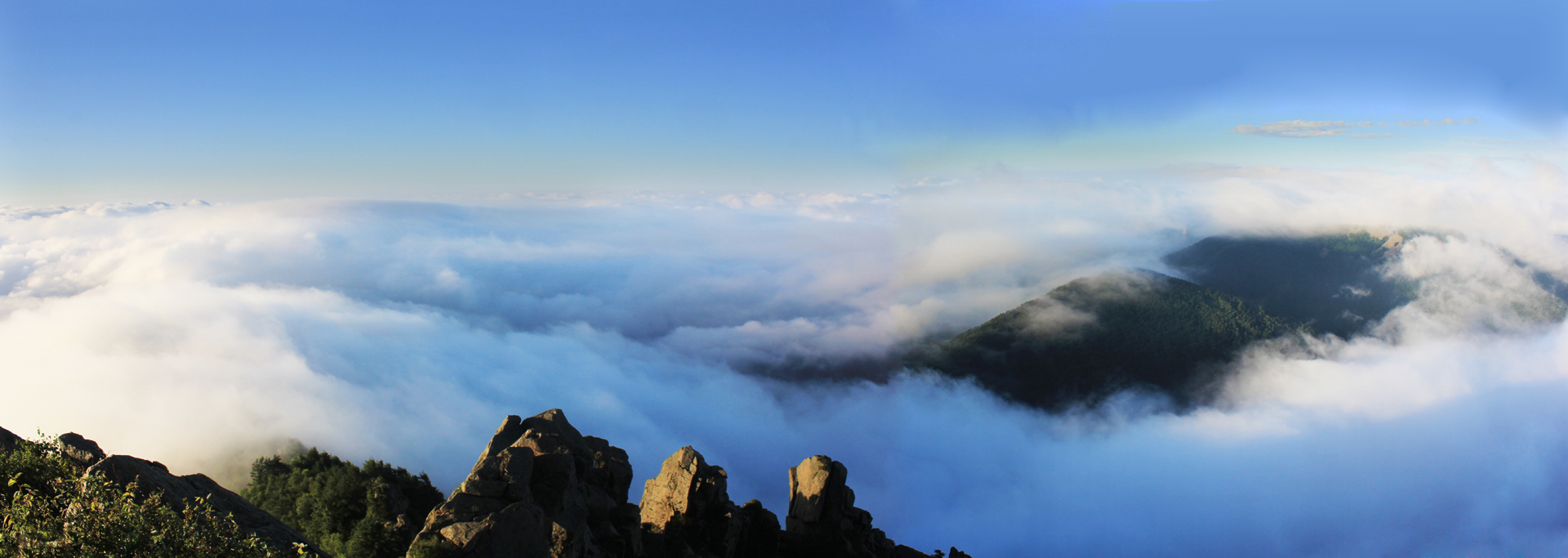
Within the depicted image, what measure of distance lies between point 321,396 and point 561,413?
11592 centimetres

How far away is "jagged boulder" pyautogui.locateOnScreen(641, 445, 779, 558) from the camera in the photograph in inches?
1563

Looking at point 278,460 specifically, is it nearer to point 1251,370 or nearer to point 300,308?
point 300,308

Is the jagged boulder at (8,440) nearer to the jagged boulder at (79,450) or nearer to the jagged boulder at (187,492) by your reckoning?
the jagged boulder at (79,450)

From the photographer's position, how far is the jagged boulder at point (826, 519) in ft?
152

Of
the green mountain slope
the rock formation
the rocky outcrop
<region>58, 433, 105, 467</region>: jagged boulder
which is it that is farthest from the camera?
the green mountain slope

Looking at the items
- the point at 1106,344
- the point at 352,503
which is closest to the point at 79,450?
the point at 352,503

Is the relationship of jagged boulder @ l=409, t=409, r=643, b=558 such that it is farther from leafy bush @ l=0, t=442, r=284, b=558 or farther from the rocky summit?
leafy bush @ l=0, t=442, r=284, b=558

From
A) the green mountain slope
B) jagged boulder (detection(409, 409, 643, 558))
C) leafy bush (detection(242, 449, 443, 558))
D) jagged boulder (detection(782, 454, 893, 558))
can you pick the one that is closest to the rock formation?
jagged boulder (detection(409, 409, 643, 558))

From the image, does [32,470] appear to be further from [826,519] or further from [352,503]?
[826,519]

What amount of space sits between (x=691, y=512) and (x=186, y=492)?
25.1m

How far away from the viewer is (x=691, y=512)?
41062 millimetres

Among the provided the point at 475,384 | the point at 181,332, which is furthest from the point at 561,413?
the point at 181,332

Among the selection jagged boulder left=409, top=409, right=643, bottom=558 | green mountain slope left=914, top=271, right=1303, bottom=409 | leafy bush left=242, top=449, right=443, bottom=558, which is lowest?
leafy bush left=242, top=449, right=443, bottom=558

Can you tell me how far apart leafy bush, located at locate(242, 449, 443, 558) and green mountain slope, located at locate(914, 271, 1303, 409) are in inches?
5691
